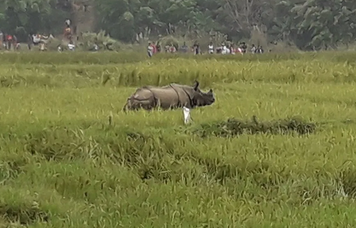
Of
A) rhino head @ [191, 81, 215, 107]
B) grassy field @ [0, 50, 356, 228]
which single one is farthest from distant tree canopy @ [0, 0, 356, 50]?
rhino head @ [191, 81, 215, 107]

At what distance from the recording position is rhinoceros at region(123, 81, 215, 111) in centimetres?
955

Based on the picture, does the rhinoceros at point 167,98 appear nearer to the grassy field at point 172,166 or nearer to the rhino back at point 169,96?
the rhino back at point 169,96

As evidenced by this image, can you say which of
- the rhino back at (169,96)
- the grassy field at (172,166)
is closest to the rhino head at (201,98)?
the grassy field at (172,166)

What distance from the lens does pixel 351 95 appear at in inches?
414

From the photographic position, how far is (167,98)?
32.6 ft

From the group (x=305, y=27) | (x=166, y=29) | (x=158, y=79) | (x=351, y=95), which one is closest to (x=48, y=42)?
(x=166, y=29)

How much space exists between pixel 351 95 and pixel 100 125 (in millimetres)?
4614

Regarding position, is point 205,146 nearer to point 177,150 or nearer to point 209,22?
point 177,150

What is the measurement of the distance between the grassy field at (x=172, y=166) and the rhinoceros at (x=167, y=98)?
346 mm

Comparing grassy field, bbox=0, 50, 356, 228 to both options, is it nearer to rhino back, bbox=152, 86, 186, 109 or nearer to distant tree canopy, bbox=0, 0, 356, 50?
rhino back, bbox=152, 86, 186, 109

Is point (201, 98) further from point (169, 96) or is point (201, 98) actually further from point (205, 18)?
point (205, 18)

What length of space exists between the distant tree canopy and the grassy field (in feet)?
62.7

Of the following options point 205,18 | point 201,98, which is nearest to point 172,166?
point 201,98

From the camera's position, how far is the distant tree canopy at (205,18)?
95.3 ft
